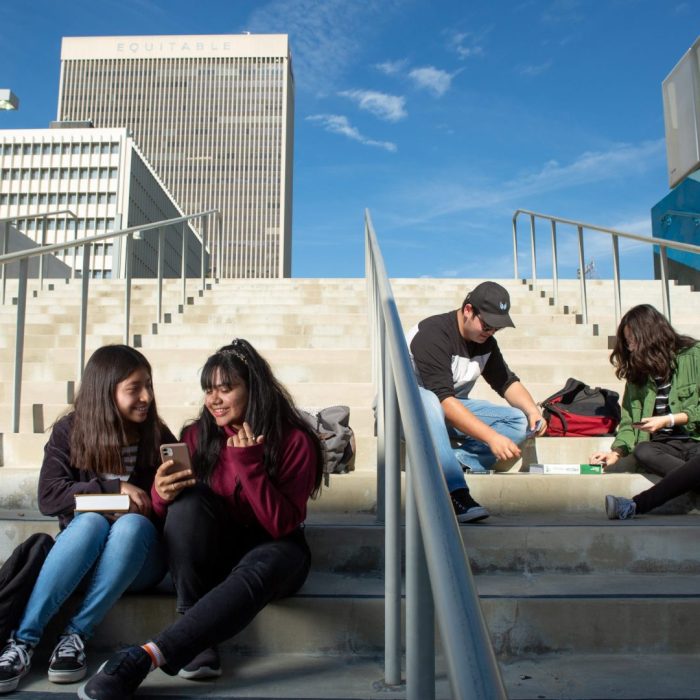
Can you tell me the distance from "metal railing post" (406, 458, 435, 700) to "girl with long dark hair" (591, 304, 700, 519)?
160 cm

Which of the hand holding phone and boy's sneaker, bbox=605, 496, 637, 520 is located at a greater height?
the hand holding phone

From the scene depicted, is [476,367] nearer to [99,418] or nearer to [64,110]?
[99,418]

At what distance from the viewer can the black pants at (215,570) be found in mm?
1524

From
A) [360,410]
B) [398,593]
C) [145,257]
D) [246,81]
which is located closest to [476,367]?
[360,410]

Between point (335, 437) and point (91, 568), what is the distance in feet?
3.56

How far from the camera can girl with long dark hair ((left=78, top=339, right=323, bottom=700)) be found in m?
1.51

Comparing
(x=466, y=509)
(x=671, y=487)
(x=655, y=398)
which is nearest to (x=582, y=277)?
(x=655, y=398)

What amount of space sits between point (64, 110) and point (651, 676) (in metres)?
113

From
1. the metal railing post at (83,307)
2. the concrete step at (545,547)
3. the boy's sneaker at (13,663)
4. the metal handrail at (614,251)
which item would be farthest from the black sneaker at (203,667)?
the metal handrail at (614,251)

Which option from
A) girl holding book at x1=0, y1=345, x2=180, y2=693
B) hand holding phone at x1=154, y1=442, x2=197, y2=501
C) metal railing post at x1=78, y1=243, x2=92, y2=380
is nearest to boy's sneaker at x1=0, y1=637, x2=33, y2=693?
girl holding book at x1=0, y1=345, x2=180, y2=693

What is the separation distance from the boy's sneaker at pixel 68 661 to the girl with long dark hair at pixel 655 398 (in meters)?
1.92

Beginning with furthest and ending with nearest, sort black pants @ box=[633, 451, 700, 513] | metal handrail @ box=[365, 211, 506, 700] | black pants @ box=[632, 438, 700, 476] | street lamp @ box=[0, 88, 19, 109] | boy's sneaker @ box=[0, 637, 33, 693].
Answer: street lamp @ box=[0, 88, 19, 109] < black pants @ box=[632, 438, 700, 476] < black pants @ box=[633, 451, 700, 513] < boy's sneaker @ box=[0, 637, 33, 693] < metal handrail @ box=[365, 211, 506, 700]

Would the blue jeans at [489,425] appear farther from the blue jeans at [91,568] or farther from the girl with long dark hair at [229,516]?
the blue jeans at [91,568]

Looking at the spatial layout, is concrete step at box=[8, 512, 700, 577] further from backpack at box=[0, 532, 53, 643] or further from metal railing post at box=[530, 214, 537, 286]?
metal railing post at box=[530, 214, 537, 286]
